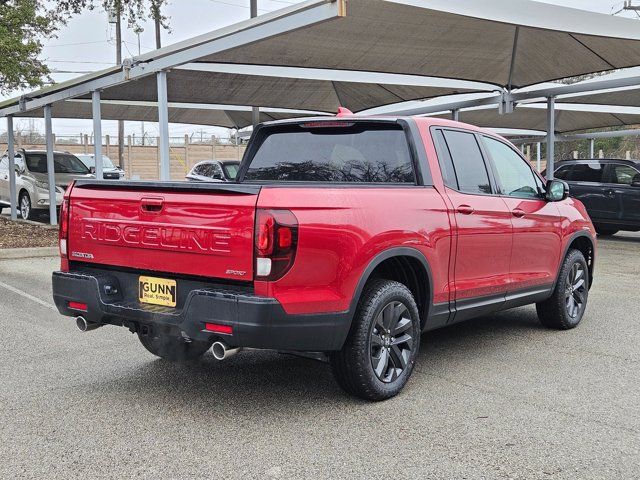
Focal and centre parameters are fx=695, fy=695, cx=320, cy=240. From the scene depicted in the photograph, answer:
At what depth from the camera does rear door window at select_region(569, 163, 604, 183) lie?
51.4 feet

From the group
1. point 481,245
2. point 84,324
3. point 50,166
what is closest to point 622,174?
point 481,245

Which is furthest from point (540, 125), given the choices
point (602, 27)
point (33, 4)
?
point (33, 4)

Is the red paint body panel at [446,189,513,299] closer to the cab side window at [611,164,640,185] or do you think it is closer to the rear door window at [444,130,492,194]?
the rear door window at [444,130,492,194]

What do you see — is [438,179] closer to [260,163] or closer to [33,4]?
[260,163]

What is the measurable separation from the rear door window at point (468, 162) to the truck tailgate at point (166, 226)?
2.02 meters

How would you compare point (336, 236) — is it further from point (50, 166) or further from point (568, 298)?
point (50, 166)

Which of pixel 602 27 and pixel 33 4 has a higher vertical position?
pixel 33 4

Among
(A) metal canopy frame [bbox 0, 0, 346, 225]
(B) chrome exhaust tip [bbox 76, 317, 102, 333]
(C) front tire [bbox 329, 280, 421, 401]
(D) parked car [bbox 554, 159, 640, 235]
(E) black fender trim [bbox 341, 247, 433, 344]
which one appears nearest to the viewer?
(E) black fender trim [bbox 341, 247, 433, 344]

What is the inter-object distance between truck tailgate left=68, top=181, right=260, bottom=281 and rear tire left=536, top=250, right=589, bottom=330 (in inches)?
146

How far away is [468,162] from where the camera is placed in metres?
5.50

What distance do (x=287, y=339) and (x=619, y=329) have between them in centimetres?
405

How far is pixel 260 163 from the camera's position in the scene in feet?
18.5

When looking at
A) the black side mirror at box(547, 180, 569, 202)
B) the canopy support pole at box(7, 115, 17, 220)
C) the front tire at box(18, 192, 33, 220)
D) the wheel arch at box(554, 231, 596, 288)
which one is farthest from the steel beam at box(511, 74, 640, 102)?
the canopy support pole at box(7, 115, 17, 220)

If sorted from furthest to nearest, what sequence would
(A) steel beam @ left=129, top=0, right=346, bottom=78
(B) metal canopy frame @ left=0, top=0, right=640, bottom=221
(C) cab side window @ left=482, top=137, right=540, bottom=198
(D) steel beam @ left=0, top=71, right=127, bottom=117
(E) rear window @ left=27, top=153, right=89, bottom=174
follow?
(E) rear window @ left=27, top=153, right=89, bottom=174 < (D) steel beam @ left=0, top=71, right=127, bottom=117 < (B) metal canopy frame @ left=0, top=0, right=640, bottom=221 < (A) steel beam @ left=129, top=0, right=346, bottom=78 < (C) cab side window @ left=482, top=137, right=540, bottom=198
